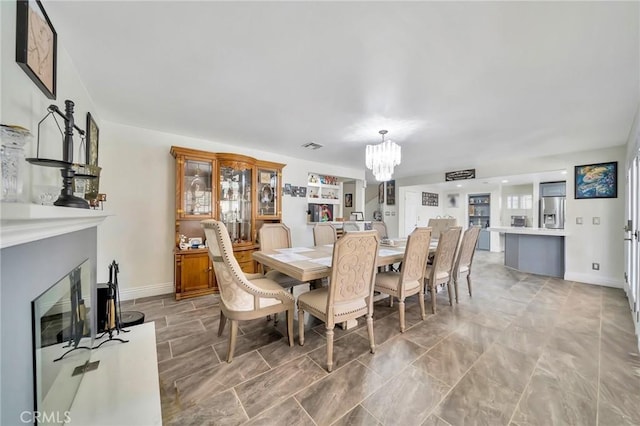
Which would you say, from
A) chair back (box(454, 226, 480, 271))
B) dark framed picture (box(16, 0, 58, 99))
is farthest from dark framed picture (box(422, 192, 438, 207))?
dark framed picture (box(16, 0, 58, 99))

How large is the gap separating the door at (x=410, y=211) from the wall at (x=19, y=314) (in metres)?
7.22

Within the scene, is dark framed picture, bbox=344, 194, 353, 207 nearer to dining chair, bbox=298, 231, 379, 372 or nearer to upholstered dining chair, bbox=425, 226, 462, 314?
upholstered dining chair, bbox=425, 226, 462, 314

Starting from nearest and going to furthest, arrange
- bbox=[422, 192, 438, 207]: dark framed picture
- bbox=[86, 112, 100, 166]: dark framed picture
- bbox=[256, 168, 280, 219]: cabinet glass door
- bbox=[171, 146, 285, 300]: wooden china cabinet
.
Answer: bbox=[86, 112, 100, 166]: dark framed picture, bbox=[171, 146, 285, 300]: wooden china cabinet, bbox=[256, 168, 280, 219]: cabinet glass door, bbox=[422, 192, 438, 207]: dark framed picture

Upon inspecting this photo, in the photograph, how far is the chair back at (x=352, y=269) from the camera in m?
1.74

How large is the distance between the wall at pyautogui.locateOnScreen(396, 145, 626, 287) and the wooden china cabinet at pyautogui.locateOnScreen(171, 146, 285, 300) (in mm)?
5095

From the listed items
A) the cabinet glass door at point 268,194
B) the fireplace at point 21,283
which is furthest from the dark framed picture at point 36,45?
the cabinet glass door at point 268,194

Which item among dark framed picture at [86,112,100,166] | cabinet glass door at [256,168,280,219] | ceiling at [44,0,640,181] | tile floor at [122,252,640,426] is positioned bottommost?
tile floor at [122,252,640,426]

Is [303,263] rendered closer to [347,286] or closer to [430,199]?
[347,286]

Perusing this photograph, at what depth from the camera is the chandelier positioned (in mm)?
2990

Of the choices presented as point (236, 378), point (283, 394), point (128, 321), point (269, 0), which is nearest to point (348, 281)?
point (283, 394)

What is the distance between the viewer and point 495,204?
7488 millimetres

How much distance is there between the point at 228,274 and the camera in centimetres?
179

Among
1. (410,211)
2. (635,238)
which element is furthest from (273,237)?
(410,211)

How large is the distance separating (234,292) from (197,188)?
88.4 inches
